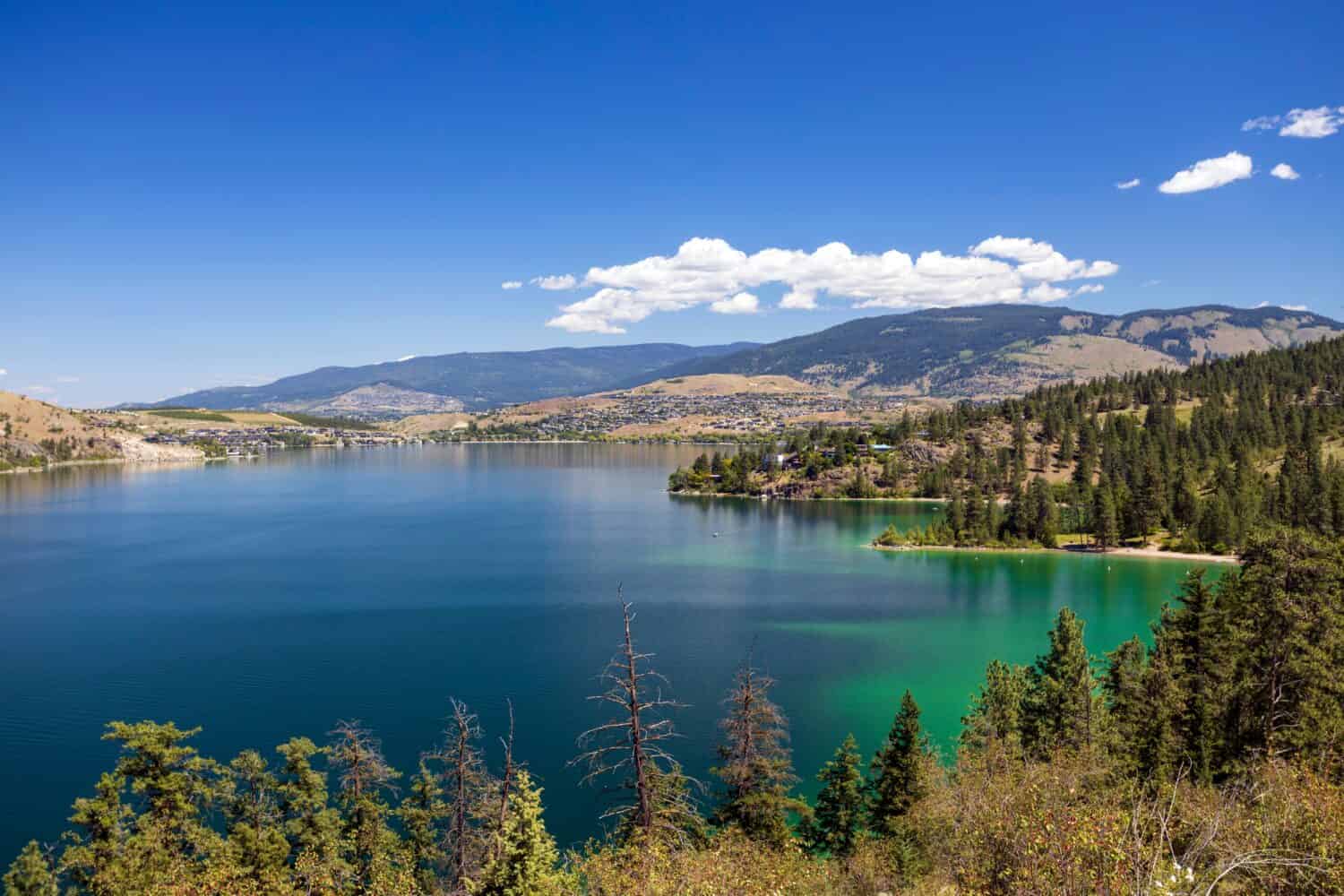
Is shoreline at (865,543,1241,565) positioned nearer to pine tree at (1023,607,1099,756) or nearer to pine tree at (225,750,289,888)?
pine tree at (1023,607,1099,756)

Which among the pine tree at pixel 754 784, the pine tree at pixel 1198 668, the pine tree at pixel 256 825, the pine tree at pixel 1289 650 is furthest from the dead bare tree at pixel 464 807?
the pine tree at pixel 1289 650

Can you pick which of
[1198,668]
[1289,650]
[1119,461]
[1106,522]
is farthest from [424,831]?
[1119,461]

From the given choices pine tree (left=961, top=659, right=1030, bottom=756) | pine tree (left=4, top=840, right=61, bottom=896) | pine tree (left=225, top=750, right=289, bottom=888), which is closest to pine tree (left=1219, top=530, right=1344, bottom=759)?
pine tree (left=961, top=659, right=1030, bottom=756)

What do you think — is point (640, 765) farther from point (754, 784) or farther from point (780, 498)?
point (780, 498)

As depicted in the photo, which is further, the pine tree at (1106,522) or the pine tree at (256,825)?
the pine tree at (1106,522)

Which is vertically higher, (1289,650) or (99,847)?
(1289,650)

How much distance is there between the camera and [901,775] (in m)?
27.6

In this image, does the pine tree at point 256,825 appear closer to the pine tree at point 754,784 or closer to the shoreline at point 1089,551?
the pine tree at point 754,784

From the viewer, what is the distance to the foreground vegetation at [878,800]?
15000 mm

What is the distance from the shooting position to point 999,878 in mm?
13367

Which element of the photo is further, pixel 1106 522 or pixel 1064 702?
pixel 1106 522

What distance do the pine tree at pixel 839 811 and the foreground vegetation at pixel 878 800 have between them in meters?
0.09

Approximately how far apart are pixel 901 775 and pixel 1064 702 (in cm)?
722

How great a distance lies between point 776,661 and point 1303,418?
336 ft
